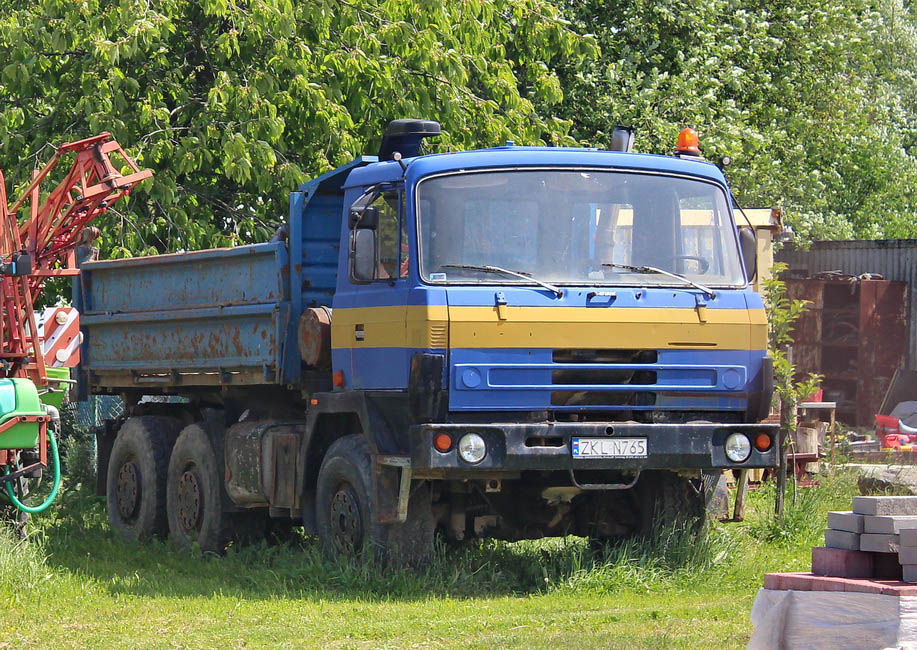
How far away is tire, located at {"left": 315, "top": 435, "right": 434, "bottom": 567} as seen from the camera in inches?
397

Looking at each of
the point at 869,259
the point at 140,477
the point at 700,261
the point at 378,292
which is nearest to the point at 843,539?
the point at 700,261

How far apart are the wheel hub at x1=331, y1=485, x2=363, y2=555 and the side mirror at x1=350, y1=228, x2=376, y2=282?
1469mm

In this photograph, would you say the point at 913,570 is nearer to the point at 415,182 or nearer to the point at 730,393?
the point at 730,393

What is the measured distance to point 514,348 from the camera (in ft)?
31.6

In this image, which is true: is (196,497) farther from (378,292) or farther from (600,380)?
(600,380)

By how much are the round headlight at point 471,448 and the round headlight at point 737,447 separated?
5.47 ft

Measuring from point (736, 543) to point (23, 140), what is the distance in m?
8.79

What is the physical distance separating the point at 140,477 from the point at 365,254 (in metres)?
4.82

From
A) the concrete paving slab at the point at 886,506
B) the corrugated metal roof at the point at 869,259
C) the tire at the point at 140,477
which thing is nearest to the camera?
the concrete paving slab at the point at 886,506

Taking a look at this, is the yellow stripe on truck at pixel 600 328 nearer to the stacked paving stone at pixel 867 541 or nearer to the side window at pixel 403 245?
the side window at pixel 403 245

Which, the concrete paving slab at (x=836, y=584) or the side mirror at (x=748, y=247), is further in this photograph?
the side mirror at (x=748, y=247)

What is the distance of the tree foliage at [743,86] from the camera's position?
72.6ft

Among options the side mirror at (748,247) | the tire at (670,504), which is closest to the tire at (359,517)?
the tire at (670,504)

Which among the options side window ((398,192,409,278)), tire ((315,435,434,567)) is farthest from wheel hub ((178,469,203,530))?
side window ((398,192,409,278))
